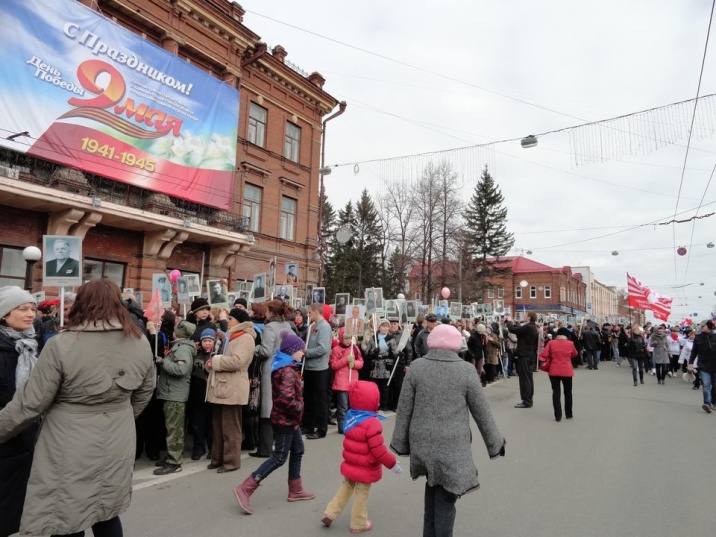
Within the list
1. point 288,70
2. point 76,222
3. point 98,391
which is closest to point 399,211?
point 288,70

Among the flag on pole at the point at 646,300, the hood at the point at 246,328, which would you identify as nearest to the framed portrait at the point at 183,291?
the hood at the point at 246,328

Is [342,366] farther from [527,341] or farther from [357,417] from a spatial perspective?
[527,341]

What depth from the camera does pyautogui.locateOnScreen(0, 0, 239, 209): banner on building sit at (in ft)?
41.0

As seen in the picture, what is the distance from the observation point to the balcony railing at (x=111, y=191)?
41.2ft

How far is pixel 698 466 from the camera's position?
602cm

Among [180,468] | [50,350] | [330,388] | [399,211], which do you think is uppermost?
[399,211]

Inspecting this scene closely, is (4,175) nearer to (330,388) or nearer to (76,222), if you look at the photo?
(76,222)

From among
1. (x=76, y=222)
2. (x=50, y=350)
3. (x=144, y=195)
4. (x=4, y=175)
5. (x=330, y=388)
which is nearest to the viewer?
(x=50, y=350)

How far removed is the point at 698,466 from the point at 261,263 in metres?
17.3

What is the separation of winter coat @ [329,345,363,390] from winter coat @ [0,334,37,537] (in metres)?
5.38

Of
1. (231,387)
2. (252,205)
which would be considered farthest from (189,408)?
(252,205)

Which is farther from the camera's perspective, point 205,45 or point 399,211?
point 399,211

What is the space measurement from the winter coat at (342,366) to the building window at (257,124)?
49.2 feet

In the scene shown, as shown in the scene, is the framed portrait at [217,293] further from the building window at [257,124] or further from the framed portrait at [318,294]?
the building window at [257,124]
